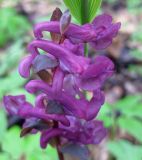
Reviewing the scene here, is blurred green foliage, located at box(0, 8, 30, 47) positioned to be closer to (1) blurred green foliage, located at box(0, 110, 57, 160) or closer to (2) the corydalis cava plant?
(1) blurred green foliage, located at box(0, 110, 57, 160)

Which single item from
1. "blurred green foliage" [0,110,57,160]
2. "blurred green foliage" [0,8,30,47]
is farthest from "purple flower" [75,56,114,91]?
"blurred green foliage" [0,8,30,47]

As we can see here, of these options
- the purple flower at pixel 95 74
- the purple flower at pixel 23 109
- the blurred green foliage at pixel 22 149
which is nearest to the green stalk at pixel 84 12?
the purple flower at pixel 95 74

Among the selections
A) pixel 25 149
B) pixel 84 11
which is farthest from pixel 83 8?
pixel 25 149

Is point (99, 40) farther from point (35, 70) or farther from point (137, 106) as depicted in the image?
point (137, 106)

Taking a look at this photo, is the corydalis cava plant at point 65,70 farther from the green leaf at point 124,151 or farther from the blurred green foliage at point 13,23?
the blurred green foliage at point 13,23

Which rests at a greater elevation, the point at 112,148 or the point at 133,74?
the point at 112,148

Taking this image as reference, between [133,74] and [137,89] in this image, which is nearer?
[137,89]

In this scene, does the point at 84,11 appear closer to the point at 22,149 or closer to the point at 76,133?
the point at 76,133

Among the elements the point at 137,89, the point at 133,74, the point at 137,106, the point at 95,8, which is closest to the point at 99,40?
the point at 95,8
